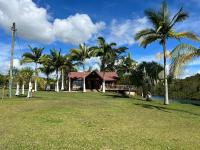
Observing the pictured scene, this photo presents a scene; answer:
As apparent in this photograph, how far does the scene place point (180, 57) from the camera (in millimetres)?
22219

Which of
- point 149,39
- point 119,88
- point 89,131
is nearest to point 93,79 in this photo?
point 119,88

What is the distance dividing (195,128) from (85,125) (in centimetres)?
592

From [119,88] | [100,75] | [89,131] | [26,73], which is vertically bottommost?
[89,131]

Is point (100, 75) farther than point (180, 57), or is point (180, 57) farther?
point (100, 75)

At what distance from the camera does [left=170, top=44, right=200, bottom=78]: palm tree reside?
2192 centimetres

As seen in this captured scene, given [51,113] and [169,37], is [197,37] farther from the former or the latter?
[51,113]

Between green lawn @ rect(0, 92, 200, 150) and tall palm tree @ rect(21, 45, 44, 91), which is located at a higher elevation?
tall palm tree @ rect(21, 45, 44, 91)

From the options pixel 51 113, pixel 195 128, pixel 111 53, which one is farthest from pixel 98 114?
pixel 111 53

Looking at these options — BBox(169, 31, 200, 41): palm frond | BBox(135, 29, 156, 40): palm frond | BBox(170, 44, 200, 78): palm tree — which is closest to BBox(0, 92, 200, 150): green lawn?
BBox(170, 44, 200, 78): palm tree

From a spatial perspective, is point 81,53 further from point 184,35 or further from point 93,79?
point 184,35

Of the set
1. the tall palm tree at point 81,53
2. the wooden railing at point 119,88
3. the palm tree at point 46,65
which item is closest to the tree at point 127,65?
the wooden railing at point 119,88

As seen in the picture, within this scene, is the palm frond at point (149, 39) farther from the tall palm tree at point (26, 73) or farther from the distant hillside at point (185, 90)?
the distant hillside at point (185, 90)

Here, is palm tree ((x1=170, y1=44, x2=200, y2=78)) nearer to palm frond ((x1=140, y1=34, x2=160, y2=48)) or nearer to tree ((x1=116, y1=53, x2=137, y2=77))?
palm frond ((x1=140, y1=34, x2=160, y2=48))

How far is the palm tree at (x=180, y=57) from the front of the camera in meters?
21.9
